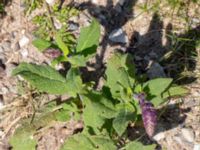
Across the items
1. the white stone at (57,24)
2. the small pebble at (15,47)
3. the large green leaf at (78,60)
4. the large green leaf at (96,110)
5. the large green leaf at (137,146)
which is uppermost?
the white stone at (57,24)

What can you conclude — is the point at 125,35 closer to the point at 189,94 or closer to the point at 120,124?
the point at 189,94

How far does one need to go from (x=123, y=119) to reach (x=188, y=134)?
59 cm

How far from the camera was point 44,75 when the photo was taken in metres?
2.76

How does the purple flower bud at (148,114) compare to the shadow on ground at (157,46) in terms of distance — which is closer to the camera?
the purple flower bud at (148,114)

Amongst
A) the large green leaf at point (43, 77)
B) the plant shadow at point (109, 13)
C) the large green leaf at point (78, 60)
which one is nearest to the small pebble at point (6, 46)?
the plant shadow at point (109, 13)

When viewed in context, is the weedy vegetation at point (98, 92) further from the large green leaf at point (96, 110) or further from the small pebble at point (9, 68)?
the small pebble at point (9, 68)

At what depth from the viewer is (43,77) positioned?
274cm

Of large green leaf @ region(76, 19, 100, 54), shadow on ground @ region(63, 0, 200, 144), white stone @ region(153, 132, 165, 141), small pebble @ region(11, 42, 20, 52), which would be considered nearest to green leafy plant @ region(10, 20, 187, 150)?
large green leaf @ region(76, 19, 100, 54)

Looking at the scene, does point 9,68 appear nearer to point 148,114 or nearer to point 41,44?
point 41,44

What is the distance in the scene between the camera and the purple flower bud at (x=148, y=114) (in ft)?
8.09

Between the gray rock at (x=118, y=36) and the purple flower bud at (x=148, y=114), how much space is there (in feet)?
2.51

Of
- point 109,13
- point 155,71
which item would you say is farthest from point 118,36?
point 155,71

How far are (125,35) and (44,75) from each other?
2.53ft

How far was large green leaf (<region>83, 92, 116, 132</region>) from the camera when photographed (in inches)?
104
